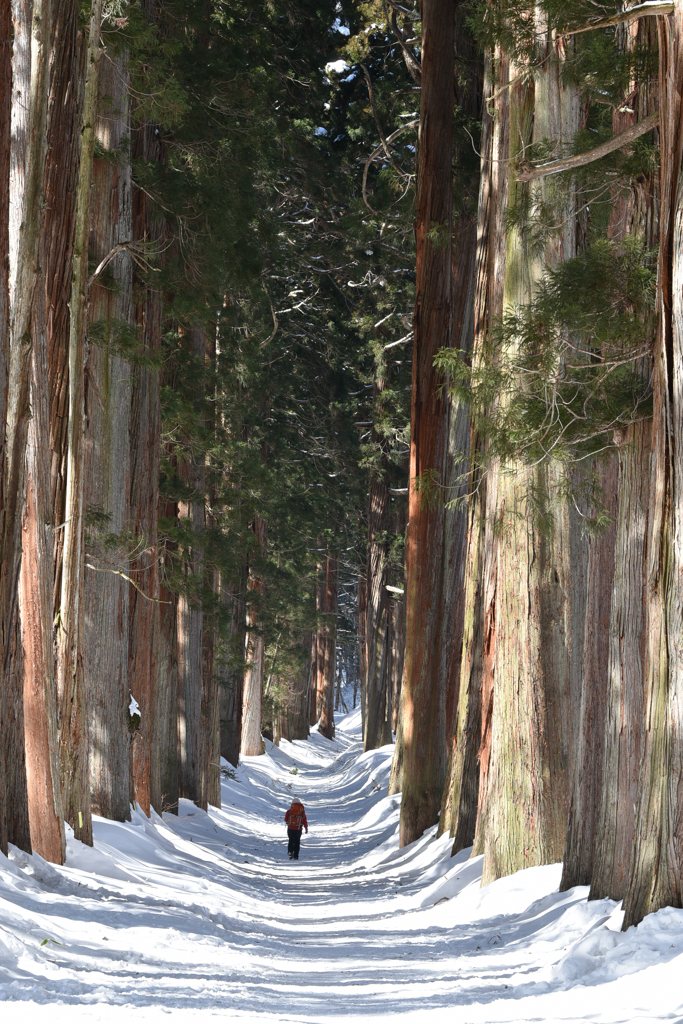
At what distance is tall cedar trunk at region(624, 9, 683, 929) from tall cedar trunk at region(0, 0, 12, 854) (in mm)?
4099

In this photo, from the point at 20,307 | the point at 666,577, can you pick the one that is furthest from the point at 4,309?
the point at 666,577

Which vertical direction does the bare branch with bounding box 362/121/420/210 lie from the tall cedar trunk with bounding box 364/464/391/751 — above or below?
above

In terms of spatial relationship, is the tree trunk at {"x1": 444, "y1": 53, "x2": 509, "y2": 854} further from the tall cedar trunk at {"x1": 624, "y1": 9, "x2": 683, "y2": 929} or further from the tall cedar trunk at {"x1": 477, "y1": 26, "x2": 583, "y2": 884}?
the tall cedar trunk at {"x1": 624, "y1": 9, "x2": 683, "y2": 929}

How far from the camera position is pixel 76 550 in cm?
943

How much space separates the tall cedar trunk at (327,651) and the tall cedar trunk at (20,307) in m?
33.5

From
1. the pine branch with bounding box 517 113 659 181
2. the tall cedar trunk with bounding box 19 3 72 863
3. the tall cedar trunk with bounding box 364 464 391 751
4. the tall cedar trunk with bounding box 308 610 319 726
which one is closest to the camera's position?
the pine branch with bounding box 517 113 659 181

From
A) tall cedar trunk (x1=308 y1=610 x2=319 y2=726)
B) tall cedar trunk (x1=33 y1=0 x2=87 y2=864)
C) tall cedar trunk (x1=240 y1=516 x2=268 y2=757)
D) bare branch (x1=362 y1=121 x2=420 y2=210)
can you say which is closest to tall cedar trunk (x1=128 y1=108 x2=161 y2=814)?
tall cedar trunk (x1=33 y1=0 x2=87 y2=864)

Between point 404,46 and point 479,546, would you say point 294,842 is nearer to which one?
point 479,546

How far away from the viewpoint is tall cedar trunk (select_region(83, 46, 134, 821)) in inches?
429

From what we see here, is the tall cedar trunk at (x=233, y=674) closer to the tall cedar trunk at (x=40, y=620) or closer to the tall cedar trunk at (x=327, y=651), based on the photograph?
the tall cedar trunk at (x=40, y=620)

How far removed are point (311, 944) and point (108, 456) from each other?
5353 millimetres

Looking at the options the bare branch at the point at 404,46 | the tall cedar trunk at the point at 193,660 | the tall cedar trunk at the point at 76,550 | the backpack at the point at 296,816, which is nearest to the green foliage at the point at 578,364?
the tall cedar trunk at the point at 76,550

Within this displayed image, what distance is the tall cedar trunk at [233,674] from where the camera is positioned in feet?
68.8

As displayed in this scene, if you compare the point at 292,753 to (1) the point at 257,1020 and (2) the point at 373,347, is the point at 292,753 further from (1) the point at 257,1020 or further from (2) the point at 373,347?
(1) the point at 257,1020
